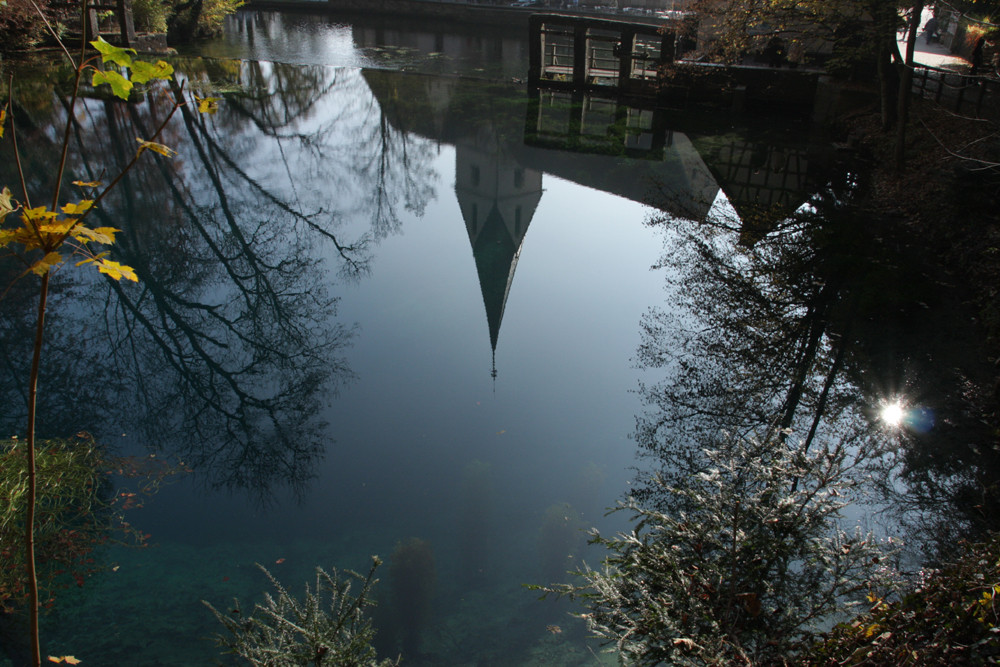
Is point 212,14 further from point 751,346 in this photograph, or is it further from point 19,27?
point 751,346

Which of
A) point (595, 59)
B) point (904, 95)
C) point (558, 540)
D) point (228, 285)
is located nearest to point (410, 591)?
point (558, 540)

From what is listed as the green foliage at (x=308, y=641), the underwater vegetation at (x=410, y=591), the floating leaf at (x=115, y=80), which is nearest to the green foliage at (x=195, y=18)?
the underwater vegetation at (x=410, y=591)

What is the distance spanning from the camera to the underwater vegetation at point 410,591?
5.98m

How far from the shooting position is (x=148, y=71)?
2.46 m

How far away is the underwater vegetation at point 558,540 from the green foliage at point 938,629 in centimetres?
311

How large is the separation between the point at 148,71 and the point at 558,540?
19.2 feet

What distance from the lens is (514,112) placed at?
25656 millimetres

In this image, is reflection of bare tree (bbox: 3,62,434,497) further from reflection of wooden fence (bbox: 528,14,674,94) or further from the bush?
reflection of wooden fence (bbox: 528,14,674,94)

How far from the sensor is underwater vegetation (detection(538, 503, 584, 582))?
662 centimetres

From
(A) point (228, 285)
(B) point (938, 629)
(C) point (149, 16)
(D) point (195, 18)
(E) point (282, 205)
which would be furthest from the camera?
(D) point (195, 18)

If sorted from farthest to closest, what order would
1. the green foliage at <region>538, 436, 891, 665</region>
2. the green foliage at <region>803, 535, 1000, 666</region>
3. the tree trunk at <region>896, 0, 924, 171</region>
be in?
1. the tree trunk at <region>896, 0, 924, 171</region>
2. the green foliage at <region>538, 436, 891, 665</region>
3. the green foliage at <region>803, 535, 1000, 666</region>

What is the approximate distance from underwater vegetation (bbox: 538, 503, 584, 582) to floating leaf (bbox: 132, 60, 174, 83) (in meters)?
5.40

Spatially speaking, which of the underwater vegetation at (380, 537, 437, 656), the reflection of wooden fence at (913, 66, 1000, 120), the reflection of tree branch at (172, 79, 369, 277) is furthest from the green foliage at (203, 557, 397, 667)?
the reflection of wooden fence at (913, 66, 1000, 120)

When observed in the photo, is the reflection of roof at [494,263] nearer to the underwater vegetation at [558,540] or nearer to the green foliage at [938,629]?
the underwater vegetation at [558,540]
